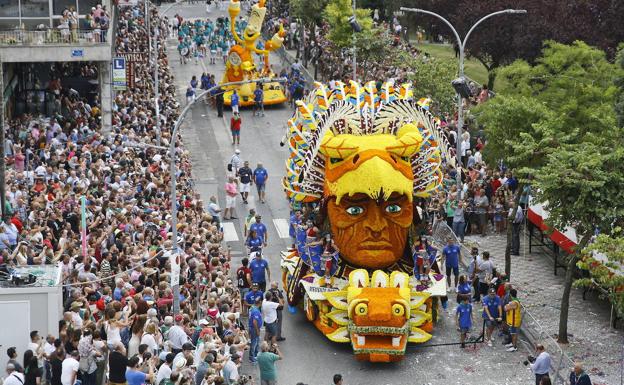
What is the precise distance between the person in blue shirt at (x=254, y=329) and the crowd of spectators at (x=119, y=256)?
20.4 inches

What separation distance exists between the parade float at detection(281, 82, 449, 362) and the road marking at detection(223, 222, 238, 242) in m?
6.99

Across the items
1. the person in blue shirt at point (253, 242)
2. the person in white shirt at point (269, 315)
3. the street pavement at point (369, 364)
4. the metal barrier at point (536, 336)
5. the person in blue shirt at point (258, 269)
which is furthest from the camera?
the person in blue shirt at point (253, 242)

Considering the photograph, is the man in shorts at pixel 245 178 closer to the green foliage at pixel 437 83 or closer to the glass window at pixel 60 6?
the green foliage at pixel 437 83

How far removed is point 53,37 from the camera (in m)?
46.8

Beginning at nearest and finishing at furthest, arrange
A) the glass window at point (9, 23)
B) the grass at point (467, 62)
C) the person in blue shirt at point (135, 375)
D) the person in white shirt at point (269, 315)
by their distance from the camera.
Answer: the person in blue shirt at point (135, 375), the person in white shirt at point (269, 315), the glass window at point (9, 23), the grass at point (467, 62)

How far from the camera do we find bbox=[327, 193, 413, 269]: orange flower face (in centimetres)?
3011

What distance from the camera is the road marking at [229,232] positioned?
39.0m

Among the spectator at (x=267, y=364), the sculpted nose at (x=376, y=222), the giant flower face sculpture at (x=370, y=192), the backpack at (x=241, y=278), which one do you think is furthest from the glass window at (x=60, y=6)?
the spectator at (x=267, y=364)

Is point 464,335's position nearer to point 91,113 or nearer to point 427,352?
point 427,352

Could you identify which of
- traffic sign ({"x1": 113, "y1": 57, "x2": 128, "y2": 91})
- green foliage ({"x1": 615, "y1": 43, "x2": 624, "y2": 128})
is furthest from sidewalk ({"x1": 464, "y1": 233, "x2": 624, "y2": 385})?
traffic sign ({"x1": 113, "y1": 57, "x2": 128, "y2": 91})

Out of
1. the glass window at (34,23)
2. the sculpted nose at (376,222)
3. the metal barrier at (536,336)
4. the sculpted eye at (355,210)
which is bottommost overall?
the metal barrier at (536,336)

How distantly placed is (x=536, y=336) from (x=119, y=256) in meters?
8.89

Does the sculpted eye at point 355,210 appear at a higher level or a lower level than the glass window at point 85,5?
lower

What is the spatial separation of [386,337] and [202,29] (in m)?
43.1
